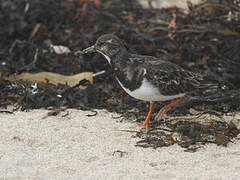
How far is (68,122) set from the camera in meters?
4.01

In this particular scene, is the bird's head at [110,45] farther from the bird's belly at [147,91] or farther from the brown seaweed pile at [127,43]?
the brown seaweed pile at [127,43]

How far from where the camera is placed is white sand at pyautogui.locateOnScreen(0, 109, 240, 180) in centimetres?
307

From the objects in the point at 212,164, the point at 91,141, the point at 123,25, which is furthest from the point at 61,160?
the point at 123,25

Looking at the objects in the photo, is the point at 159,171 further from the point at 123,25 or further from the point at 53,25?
the point at 53,25

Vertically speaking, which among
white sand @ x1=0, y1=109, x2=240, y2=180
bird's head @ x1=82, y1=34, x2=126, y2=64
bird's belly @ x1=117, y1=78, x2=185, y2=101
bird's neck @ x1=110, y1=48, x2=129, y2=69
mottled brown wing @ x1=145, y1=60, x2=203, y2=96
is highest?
bird's head @ x1=82, y1=34, x2=126, y2=64

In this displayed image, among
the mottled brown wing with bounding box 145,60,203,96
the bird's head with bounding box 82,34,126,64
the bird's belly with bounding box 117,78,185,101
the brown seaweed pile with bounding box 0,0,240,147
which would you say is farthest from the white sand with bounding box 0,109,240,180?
the bird's head with bounding box 82,34,126,64

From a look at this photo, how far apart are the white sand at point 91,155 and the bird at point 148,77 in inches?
14.3

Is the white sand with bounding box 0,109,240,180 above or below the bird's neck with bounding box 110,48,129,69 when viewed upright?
below

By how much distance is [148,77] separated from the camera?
12.3ft

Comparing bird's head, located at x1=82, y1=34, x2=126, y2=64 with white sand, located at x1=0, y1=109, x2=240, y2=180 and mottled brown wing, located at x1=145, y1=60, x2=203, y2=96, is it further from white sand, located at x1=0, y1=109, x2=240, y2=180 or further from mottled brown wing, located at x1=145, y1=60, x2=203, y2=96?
white sand, located at x1=0, y1=109, x2=240, y2=180

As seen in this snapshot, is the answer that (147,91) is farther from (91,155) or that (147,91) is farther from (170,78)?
(91,155)

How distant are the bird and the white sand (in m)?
0.36

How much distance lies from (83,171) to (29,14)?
3738mm

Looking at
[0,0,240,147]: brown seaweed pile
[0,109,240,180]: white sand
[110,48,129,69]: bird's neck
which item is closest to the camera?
[0,109,240,180]: white sand
